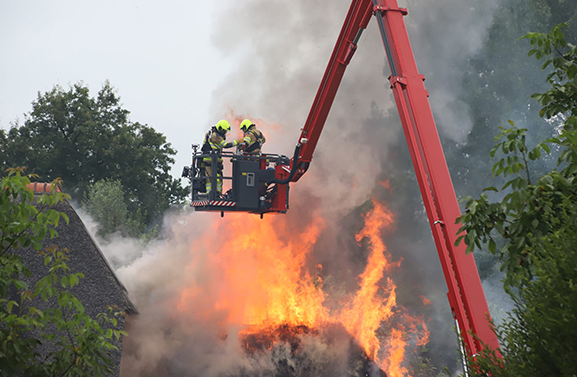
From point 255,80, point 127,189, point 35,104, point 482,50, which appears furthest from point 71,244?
point 35,104

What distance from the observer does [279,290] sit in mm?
12781

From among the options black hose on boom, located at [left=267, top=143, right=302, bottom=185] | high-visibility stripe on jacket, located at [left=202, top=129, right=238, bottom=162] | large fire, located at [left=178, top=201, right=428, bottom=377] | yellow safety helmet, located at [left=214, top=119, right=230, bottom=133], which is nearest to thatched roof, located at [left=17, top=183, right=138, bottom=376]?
large fire, located at [left=178, top=201, right=428, bottom=377]

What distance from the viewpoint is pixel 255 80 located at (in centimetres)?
1719

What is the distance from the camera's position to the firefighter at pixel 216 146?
11.2 meters

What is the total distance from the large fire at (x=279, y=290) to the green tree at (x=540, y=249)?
323 inches

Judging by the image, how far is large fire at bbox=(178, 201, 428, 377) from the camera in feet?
39.0

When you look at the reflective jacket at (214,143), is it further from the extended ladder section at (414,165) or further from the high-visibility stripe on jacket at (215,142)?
the extended ladder section at (414,165)

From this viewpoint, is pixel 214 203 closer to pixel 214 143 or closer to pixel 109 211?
pixel 214 143

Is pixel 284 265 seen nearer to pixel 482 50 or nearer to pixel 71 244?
pixel 71 244

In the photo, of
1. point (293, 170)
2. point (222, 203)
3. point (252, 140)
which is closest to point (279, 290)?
point (222, 203)

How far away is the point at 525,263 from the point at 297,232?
11.0 meters

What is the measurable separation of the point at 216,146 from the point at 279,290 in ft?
12.8

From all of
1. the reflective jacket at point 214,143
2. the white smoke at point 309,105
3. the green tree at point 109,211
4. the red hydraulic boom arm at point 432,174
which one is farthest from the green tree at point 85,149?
the red hydraulic boom arm at point 432,174

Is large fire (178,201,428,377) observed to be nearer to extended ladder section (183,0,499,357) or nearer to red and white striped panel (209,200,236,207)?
extended ladder section (183,0,499,357)
